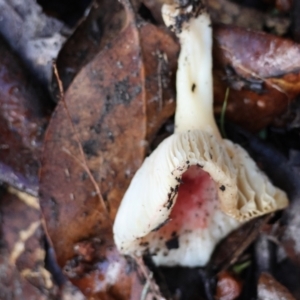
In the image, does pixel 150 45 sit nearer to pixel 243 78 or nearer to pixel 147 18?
pixel 147 18

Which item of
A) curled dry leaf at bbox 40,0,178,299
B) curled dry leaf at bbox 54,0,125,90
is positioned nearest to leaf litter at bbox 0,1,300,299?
curled dry leaf at bbox 40,0,178,299

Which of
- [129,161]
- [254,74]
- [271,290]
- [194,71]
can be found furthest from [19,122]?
[271,290]

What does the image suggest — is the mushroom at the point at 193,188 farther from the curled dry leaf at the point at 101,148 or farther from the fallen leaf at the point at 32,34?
the fallen leaf at the point at 32,34

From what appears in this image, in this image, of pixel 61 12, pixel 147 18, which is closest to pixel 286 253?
pixel 147 18

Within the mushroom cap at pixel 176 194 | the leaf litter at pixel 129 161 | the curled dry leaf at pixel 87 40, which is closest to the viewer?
the mushroom cap at pixel 176 194

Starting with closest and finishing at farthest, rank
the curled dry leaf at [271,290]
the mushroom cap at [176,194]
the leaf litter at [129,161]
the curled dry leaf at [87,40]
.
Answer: the mushroom cap at [176,194], the curled dry leaf at [271,290], the leaf litter at [129,161], the curled dry leaf at [87,40]

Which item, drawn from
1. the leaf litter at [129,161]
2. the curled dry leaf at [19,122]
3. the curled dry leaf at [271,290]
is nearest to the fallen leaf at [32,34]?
the curled dry leaf at [19,122]

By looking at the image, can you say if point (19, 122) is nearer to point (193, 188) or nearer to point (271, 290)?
Answer: point (193, 188)
